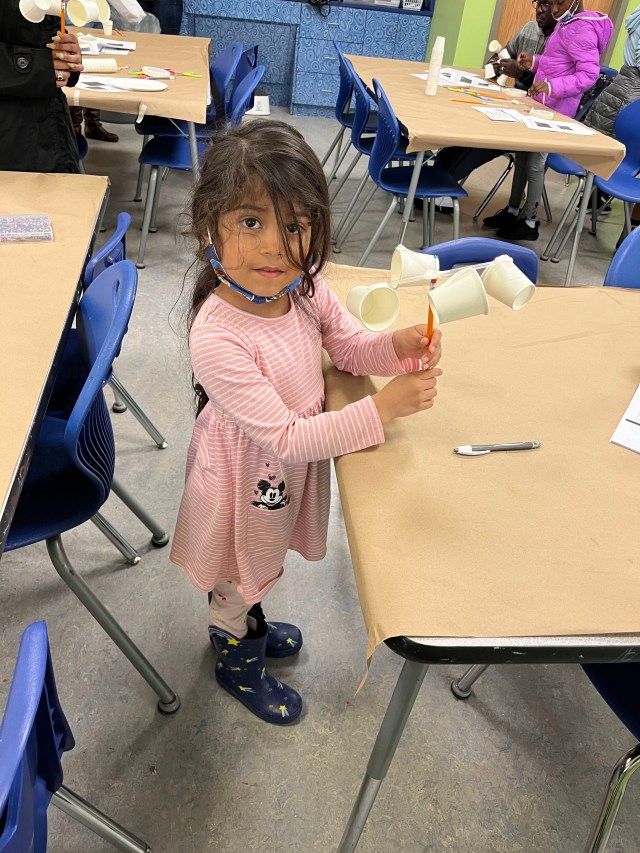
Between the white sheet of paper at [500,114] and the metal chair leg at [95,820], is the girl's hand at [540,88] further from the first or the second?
the metal chair leg at [95,820]

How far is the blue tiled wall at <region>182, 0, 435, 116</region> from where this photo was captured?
533 cm

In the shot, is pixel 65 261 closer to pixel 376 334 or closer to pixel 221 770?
pixel 376 334

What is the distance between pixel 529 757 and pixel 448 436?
81cm

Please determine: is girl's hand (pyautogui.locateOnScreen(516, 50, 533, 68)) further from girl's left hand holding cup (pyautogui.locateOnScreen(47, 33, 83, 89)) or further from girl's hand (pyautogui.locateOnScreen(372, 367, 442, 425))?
girl's hand (pyautogui.locateOnScreen(372, 367, 442, 425))

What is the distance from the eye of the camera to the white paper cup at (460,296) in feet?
2.38

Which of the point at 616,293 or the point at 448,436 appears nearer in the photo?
the point at 448,436

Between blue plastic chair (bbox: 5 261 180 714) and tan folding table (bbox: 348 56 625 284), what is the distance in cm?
179

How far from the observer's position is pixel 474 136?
100 inches

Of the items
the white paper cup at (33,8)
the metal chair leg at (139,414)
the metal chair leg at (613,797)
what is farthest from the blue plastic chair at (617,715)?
the white paper cup at (33,8)

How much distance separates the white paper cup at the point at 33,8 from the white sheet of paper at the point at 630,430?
166 cm

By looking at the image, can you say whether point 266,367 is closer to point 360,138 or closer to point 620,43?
point 360,138

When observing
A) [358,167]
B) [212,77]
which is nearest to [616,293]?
[212,77]

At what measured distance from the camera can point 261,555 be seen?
1058 millimetres

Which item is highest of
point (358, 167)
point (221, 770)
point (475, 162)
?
point (475, 162)
